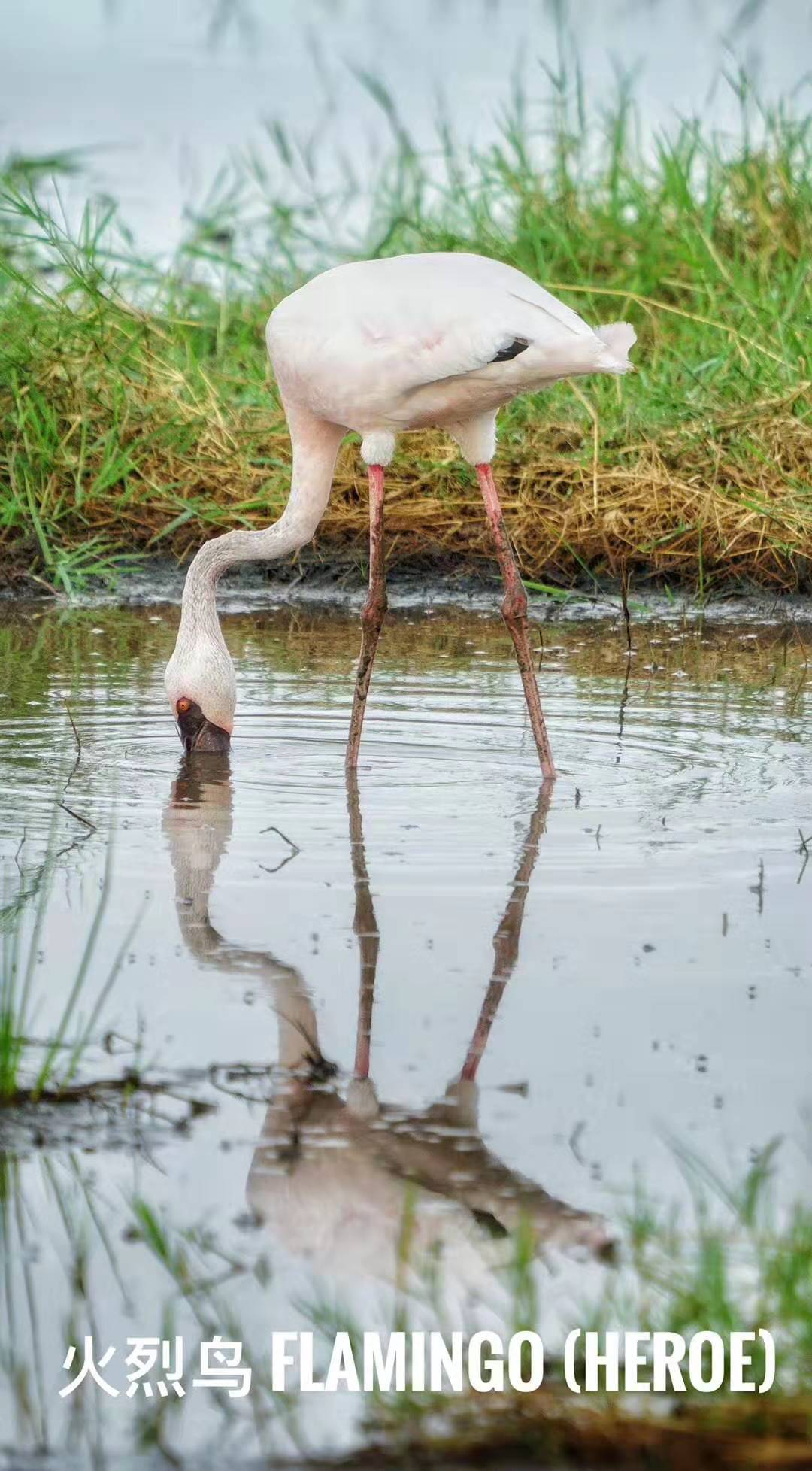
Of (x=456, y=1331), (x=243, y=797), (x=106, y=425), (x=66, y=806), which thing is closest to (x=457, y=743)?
(x=243, y=797)

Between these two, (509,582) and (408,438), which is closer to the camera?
(509,582)

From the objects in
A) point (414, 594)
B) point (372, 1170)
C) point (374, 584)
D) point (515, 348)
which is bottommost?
point (372, 1170)

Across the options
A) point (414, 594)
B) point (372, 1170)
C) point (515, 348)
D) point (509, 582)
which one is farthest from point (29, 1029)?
point (414, 594)

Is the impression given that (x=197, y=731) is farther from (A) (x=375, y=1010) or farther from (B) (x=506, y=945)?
(A) (x=375, y=1010)

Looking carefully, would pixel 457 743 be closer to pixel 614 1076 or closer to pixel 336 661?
pixel 336 661

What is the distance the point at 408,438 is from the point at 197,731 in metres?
4.06

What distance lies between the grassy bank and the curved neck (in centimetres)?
238

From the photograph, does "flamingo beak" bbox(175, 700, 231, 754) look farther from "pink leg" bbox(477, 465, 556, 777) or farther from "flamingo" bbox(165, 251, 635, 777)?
"pink leg" bbox(477, 465, 556, 777)

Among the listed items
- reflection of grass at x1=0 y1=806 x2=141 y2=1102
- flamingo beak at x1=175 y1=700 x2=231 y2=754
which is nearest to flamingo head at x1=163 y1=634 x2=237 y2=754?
flamingo beak at x1=175 y1=700 x2=231 y2=754

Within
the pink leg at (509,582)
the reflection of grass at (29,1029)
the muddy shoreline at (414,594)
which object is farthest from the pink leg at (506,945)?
the muddy shoreline at (414,594)

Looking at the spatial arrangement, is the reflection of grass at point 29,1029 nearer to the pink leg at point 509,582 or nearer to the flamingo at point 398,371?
the flamingo at point 398,371

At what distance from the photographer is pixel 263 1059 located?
3.28 m

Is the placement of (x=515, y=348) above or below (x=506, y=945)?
above

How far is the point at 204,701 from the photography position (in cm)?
592
